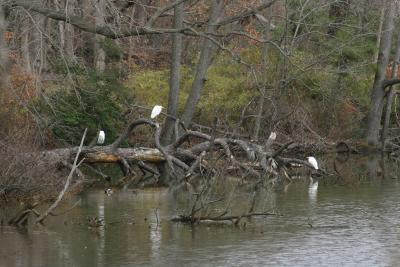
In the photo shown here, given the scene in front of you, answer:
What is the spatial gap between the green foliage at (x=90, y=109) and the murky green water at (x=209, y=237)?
4.57 m

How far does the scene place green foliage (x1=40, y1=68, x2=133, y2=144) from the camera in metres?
23.3

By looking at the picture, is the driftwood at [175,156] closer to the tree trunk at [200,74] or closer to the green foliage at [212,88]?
the tree trunk at [200,74]

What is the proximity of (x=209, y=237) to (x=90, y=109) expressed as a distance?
1142 centimetres

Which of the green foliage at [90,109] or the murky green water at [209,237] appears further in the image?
the green foliage at [90,109]

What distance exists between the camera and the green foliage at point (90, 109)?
23281 mm

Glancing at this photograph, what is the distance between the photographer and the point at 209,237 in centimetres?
1403

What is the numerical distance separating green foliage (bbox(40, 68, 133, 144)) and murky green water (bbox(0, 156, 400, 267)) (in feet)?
15.0

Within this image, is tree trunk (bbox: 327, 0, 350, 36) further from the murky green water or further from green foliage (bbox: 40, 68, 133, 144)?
the murky green water

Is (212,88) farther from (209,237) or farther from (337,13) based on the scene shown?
(209,237)

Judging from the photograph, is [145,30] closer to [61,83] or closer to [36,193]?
[36,193]

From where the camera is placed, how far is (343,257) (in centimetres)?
1263

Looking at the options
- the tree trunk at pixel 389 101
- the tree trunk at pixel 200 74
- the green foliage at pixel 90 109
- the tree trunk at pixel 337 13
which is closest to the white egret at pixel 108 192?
the green foliage at pixel 90 109

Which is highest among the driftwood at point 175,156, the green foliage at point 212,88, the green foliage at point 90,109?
the green foliage at point 212,88

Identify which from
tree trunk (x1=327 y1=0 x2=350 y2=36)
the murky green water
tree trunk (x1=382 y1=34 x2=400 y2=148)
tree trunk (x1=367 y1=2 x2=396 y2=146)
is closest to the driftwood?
the murky green water
